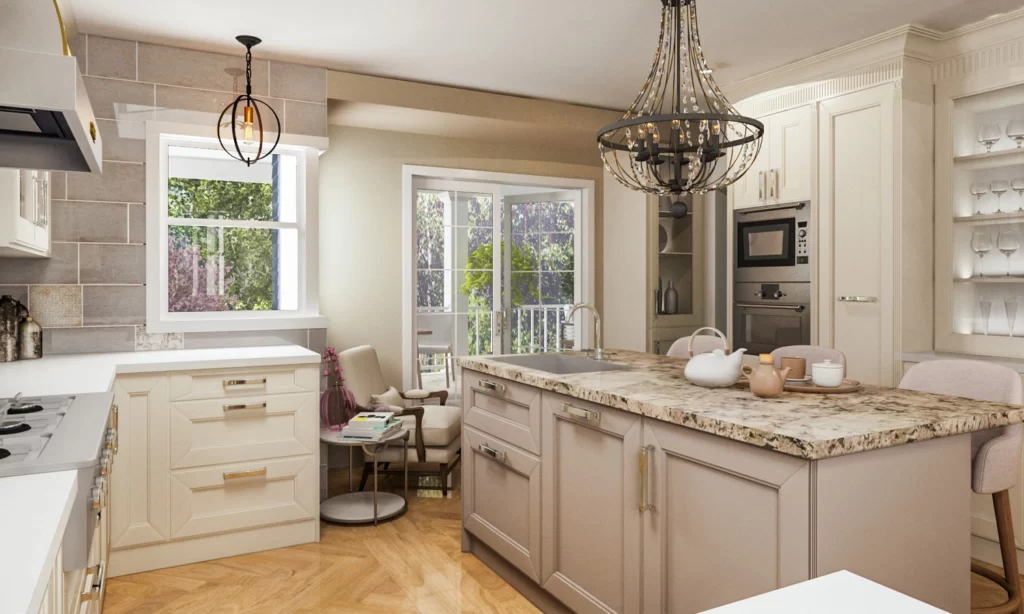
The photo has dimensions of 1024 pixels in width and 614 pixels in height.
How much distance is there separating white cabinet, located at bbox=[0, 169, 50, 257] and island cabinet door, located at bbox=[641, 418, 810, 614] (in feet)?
7.08

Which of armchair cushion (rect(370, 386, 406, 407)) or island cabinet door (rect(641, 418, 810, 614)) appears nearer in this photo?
island cabinet door (rect(641, 418, 810, 614))

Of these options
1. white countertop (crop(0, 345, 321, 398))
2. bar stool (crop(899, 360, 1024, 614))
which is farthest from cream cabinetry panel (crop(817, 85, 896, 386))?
white countertop (crop(0, 345, 321, 398))

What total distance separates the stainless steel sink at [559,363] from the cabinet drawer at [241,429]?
1.03 metres

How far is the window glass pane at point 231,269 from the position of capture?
379 cm

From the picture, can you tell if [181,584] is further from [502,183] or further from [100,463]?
[502,183]

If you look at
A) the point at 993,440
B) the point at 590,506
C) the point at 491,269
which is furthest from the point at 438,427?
the point at 993,440

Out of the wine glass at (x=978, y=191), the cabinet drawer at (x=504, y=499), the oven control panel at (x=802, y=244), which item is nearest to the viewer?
the cabinet drawer at (x=504, y=499)

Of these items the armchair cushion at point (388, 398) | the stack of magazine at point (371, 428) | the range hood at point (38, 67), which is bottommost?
the stack of magazine at point (371, 428)

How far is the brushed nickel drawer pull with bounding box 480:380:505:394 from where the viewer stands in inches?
109

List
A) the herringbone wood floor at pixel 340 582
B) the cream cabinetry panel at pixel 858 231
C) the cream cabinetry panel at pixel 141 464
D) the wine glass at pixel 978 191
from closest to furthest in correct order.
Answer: the herringbone wood floor at pixel 340 582
the cream cabinetry panel at pixel 141 464
the wine glass at pixel 978 191
the cream cabinetry panel at pixel 858 231

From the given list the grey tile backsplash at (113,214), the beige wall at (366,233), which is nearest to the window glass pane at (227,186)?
the grey tile backsplash at (113,214)

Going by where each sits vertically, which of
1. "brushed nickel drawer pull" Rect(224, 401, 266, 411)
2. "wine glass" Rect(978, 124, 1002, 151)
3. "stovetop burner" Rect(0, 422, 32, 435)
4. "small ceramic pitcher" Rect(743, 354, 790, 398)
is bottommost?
"brushed nickel drawer pull" Rect(224, 401, 266, 411)

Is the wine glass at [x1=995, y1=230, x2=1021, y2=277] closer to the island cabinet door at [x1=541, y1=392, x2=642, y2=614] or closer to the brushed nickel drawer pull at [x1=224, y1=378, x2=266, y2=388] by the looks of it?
the island cabinet door at [x1=541, y1=392, x2=642, y2=614]

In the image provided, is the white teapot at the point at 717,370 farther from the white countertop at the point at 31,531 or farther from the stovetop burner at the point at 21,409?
the stovetop burner at the point at 21,409
